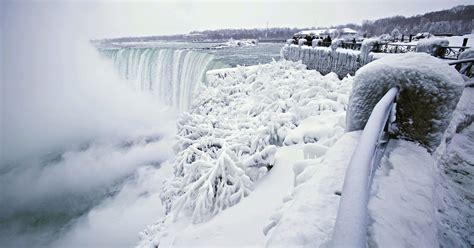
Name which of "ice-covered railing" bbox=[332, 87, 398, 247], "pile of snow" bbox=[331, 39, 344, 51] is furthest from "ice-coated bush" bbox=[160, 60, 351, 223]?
"pile of snow" bbox=[331, 39, 344, 51]

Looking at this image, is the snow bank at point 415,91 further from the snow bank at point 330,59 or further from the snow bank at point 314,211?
the snow bank at point 330,59

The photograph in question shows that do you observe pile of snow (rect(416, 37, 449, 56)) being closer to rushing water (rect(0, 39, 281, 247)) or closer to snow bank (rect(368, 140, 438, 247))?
snow bank (rect(368, 140, 438, 247))

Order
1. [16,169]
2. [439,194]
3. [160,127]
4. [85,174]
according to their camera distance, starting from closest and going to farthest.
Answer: [439,194] → [85,174] → [16,169] → [160,127]

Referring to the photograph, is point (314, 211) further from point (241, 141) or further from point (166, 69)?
point (166, 69)

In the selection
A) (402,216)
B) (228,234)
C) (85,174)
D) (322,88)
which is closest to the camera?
(402,216)

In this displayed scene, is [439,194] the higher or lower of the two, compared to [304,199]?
lower

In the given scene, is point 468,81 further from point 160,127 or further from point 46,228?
point 160,127

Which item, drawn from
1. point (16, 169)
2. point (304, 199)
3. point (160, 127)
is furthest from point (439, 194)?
point (16, 169)
